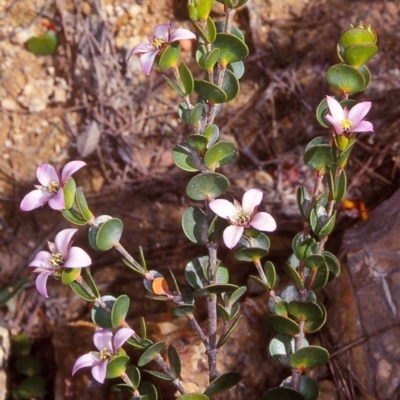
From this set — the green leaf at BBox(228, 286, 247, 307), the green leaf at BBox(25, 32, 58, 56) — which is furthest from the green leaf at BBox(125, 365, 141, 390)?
the green leaf at BBox(25, 32, 58, 56)

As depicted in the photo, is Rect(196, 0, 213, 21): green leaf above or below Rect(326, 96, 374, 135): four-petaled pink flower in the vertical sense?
above

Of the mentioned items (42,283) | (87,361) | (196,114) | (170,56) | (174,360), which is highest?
(170,56)

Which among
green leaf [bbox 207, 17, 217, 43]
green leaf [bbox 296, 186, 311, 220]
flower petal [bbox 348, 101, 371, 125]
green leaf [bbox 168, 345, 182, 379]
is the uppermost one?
green leaf [bbox 207, 17, 217, 43]

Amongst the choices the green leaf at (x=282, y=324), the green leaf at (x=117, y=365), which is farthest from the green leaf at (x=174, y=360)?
the green leaf at (x=282, y=324)

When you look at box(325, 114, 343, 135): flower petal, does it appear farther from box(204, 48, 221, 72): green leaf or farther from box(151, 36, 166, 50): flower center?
box(151, 36, 166, 50): flower center

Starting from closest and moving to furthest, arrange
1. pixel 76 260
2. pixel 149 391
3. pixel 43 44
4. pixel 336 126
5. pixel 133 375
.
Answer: pixel 336 126, pixel 76 260, pixel 133 375, pixel 149 391, pixel 43 44

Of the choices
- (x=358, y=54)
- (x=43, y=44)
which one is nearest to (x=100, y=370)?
(x=358, y=54)

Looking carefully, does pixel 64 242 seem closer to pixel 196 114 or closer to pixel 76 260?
pixel 76 260
